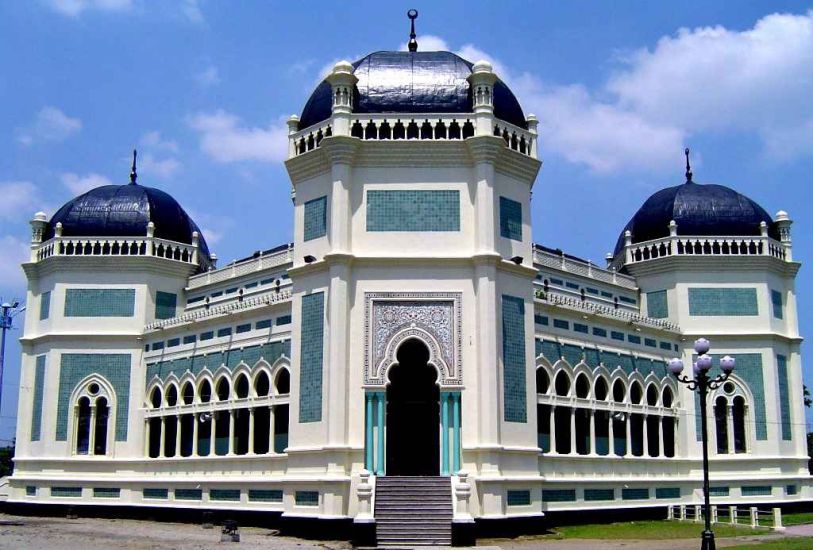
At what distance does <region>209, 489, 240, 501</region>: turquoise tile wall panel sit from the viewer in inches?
1268

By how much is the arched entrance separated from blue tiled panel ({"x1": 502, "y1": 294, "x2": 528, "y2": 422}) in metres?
2.43

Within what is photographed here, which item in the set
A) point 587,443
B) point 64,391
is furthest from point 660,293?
point 64,391

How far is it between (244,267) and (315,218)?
10884mm

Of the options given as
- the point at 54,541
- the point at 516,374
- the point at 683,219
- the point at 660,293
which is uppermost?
the point at 683,219

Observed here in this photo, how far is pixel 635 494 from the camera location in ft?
112

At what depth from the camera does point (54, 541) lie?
24.5 meters

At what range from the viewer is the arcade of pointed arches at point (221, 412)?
32.2 m

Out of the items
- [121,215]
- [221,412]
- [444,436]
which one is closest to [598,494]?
[444,436]

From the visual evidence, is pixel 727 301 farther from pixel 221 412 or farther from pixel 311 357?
pixel 221 412

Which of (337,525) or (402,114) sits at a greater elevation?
(402,114)

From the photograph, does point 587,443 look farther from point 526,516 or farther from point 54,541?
point 54,541

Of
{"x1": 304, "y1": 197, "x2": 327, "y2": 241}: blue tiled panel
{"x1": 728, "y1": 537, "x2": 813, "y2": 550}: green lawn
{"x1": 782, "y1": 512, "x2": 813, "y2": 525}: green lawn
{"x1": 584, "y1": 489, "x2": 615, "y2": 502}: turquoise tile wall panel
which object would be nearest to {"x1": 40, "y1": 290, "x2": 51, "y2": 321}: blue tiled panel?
{"x1": 304, "y1": 197, "x2": 327, "y2": 241}: blue tiled panel

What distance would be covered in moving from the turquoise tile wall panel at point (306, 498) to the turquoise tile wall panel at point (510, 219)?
979cm

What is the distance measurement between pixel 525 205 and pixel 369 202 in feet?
17.4
